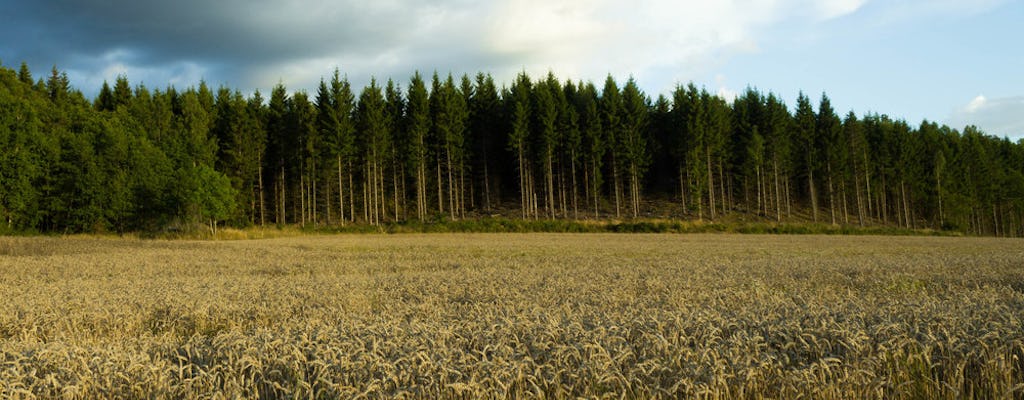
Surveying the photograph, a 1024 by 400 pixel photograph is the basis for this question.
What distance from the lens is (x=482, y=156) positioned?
78688mm

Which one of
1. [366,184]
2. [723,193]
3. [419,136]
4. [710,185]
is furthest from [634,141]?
[366,184]

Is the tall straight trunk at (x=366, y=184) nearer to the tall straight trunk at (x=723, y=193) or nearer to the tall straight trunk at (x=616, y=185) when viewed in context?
the tall straight trunk at (x=616, y=185)

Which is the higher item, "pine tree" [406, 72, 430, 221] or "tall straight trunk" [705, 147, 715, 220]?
"pine tree" [406, 72, 430, 221]

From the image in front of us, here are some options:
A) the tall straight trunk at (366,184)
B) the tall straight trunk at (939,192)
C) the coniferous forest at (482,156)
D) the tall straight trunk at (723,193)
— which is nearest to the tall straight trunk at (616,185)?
the coniferous forest at (482,156)

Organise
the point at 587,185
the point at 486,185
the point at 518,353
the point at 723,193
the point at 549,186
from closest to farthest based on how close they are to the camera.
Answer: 1. the point at 518,353
2. the point at 549,186
3. the point at 587,185
4. the point at 486,185
5. the point at 723,193

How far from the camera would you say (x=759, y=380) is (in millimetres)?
3680

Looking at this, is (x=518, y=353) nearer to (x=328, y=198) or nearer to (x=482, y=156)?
(x=328, y=198)

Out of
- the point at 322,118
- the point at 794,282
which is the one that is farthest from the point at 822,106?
the point at 794,282

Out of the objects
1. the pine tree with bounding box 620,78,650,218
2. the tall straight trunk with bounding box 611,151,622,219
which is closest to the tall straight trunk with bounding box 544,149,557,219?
the tall straight trunk with bounding box 611,151,622,219

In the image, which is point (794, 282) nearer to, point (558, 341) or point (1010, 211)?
point (558, 341)

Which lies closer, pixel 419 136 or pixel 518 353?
pixel 518 353

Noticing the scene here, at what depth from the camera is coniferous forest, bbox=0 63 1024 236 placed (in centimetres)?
5681

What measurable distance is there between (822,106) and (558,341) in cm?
9113

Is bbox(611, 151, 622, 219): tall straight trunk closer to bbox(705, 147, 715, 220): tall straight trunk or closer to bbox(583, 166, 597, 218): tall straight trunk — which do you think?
bbox(583, 166, 597, 218): tall straight trunk
